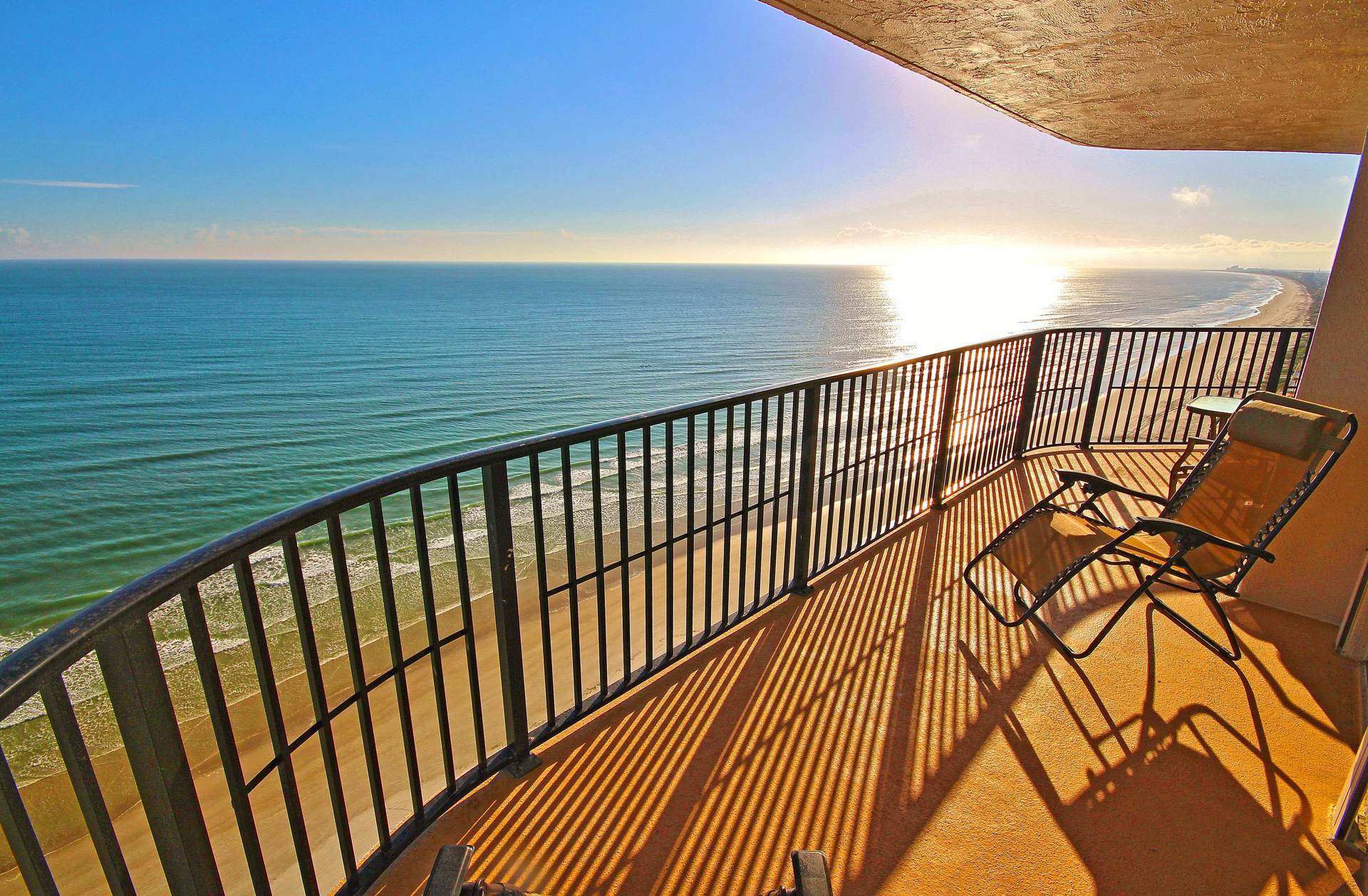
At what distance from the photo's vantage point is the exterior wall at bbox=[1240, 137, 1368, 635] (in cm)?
292

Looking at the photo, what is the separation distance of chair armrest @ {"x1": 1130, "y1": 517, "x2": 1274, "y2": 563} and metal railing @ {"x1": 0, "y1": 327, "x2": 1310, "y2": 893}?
51.4 inches

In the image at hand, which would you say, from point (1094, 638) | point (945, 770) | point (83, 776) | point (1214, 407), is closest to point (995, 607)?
point (1094, 638)

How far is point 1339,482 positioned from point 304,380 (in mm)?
31443

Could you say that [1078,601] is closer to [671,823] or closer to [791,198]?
[671,823]

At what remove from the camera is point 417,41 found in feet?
174

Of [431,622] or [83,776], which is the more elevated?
[83,776]

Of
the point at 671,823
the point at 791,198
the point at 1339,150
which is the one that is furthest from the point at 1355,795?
the point at 791,198

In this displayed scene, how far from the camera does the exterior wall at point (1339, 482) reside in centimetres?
292

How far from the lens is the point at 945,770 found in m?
2.17

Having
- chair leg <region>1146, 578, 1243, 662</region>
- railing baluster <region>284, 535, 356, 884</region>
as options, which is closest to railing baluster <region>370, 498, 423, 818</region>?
railing baluster <region>284, 535, 356, 884</region>

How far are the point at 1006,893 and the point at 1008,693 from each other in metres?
0.98

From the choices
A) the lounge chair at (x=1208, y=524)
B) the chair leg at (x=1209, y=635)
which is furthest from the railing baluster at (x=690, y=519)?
the chair leg at (x=1209, y=635)

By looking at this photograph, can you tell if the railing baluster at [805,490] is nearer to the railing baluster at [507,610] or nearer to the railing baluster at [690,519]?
the railing baluster at [690,519]

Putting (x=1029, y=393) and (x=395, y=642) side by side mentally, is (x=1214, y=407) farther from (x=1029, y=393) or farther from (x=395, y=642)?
(x=395, y=642)
